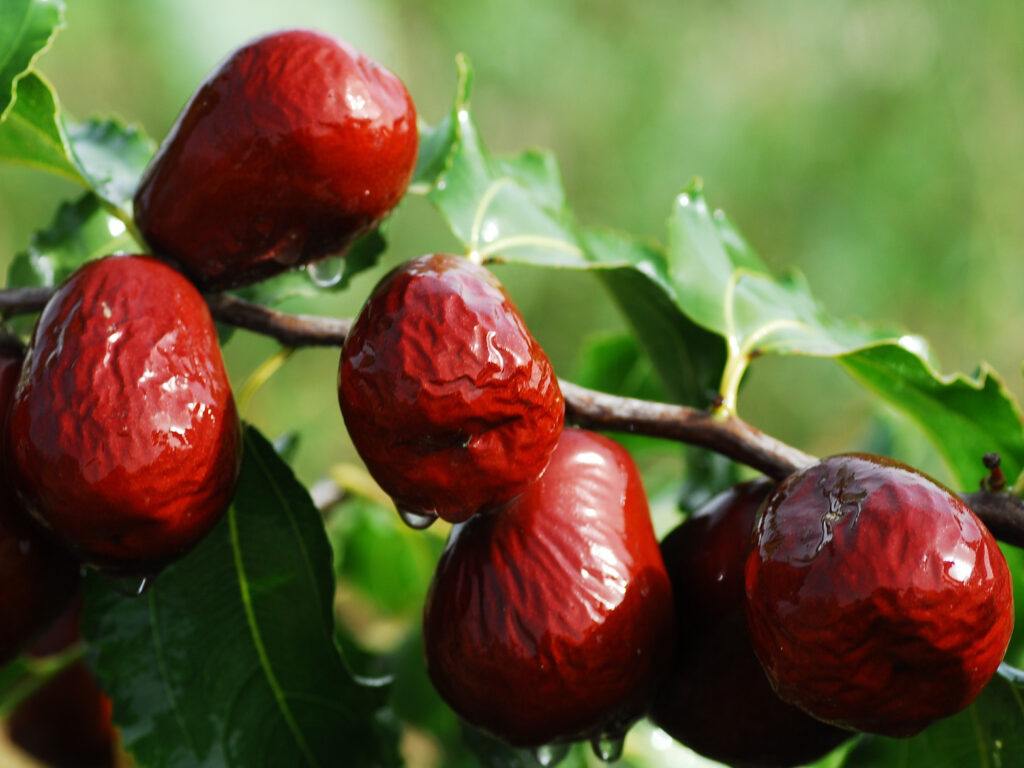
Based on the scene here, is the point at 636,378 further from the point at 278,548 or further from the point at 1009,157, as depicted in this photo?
the point at 1009,157

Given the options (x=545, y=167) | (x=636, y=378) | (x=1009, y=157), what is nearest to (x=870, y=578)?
(x=545, y=167)

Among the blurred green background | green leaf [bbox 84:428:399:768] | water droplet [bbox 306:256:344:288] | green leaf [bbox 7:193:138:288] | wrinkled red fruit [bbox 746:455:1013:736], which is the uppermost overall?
wrinkled red fruit [bbox 746:455:1013:736]

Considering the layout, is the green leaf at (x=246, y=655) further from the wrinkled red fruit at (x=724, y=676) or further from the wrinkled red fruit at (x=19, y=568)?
the wrinkled red fruit at (x=724, y=676)

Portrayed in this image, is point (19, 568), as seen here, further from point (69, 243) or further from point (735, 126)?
point (735, 126)

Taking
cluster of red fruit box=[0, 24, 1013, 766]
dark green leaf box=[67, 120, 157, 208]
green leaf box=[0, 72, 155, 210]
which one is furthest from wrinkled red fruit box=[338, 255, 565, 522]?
dark green leaf box=[67, 120, 157, 208]

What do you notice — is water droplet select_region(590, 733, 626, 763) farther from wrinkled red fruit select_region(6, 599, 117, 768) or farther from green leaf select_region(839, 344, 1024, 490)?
wrinkled red fruit select_region(6, 599, 117, 768)

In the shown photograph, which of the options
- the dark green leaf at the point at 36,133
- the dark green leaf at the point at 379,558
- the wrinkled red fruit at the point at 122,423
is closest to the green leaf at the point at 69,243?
the dark green leaf at the point at 36,133
